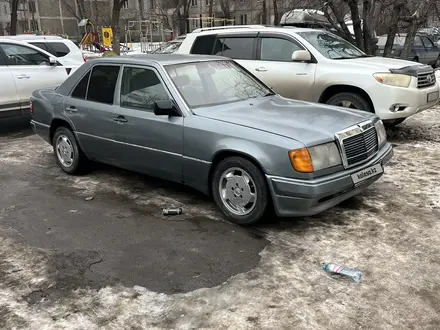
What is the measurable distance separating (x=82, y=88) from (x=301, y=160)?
3.29 metres

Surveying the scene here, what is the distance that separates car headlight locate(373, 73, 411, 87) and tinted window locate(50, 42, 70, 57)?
7.48m

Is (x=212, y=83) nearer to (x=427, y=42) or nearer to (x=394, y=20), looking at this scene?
(x=394, y=20)

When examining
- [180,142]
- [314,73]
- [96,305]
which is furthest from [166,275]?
[314,73]

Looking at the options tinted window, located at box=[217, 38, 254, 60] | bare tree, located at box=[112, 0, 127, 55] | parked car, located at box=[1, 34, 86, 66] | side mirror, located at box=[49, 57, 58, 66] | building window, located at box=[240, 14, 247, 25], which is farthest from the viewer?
building window, located at box=[240, 14, 247, 25]

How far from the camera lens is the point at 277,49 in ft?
26.4

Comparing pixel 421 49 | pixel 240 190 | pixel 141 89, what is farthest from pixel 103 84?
pixel 421 49

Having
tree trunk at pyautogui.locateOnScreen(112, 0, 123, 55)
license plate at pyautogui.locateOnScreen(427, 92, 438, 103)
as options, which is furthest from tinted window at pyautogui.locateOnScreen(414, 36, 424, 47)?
tree trunk at pyautogui.locateOnScreen(112, 0, 123, 55)

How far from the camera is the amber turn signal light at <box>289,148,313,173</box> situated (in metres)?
3.95

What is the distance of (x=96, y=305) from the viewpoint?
10.5 feet

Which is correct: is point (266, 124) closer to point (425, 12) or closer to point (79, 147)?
point (79, 147)

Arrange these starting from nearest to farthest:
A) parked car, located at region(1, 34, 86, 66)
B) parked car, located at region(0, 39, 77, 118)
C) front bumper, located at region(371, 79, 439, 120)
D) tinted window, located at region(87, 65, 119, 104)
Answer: tinted window, located at region(87, 65, 119, 104)
front bumper, located at region(371, 79, 439, 120)
parked car, located at region(0, 39, 77, 118)
parked car, located at region(1, 34, 86, 66)

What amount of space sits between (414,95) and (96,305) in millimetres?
5718

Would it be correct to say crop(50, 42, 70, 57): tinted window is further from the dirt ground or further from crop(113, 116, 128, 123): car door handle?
crop(113, 116, 128, 123): car door handle

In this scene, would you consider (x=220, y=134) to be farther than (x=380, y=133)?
No
